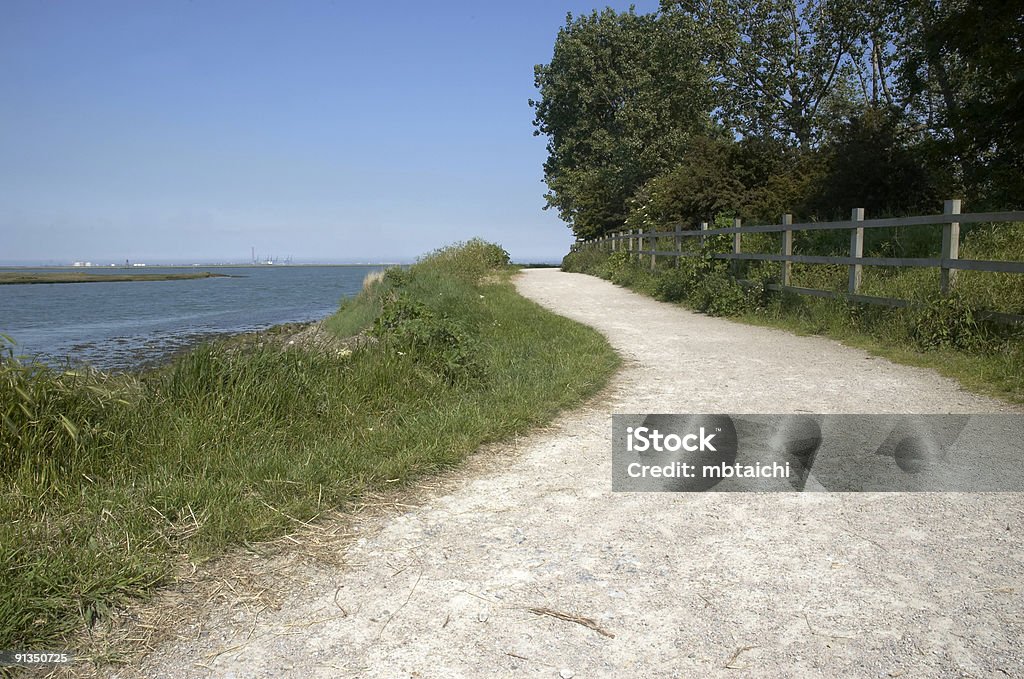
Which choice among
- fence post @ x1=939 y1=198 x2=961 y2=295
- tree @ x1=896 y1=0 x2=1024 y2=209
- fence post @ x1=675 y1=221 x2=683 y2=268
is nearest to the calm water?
fence post @ x1=939 y1=198 x2=961 y2=295

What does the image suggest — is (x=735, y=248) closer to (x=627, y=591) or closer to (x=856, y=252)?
(x=856, y=252)

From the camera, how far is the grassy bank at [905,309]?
24.5 ft

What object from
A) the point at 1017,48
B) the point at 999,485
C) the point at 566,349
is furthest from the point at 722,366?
the point at 1017,48

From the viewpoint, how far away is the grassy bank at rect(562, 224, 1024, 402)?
7.45 meters

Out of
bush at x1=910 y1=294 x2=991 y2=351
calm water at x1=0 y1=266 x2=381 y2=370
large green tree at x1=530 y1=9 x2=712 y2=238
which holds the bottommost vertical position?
calm water at x1=0 y1=266 x2=381 y2=370

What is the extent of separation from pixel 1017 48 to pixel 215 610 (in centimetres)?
1657

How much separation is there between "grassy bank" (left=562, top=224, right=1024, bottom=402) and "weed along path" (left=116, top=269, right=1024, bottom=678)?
367 centimetres

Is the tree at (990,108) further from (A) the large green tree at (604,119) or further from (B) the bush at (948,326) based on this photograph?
(A) the large green tree at (604,119)

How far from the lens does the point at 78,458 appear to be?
175 inches

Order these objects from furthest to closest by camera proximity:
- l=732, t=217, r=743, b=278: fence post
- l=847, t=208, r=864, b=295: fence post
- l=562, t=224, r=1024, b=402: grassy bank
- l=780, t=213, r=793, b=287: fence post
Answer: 1. l=732, t=217, r=743, b=278: fence post
2. l=780, t=213, r=793, b=287: fence post
3. l=847, t=208, r=864, b=295: fence post
4. l=562, t=224, r=1024, b=402: grassy bank

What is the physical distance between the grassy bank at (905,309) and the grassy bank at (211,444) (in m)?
3.51

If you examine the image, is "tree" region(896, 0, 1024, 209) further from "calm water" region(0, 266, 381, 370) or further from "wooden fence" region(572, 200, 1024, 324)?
"calm water" region(0, 266, 381, 370)

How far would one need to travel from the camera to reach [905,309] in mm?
9094

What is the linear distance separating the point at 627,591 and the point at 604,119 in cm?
5132
